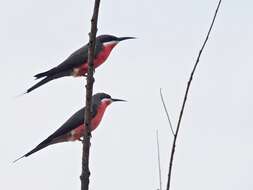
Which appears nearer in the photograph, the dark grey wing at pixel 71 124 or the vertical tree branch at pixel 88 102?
the vertical tree branch at pixel 88 102

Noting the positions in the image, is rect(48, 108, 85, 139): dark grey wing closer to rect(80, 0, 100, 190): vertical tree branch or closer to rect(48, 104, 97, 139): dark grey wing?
rect(48, 104, 97, 139): dark grey wing

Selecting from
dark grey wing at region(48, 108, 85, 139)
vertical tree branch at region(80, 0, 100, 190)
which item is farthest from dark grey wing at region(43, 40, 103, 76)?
vertical tree branch at region(80, 0, 100, 190)

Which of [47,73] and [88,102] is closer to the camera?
[88,102]

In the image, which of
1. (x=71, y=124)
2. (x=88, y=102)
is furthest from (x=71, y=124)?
(x=88, y=102)

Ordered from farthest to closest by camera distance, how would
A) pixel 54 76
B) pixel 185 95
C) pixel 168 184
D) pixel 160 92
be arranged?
pixel 54 76
pixel 160 92
pixel 185 95
pixel 168 184

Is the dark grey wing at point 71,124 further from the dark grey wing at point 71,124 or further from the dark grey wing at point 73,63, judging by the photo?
the dark grey wing at point 73,63

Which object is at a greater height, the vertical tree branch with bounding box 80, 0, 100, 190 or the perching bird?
the vertical tree branch with bounding box 80, 0, 100, 190

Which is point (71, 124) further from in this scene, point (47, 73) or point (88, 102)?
point (88, 102)

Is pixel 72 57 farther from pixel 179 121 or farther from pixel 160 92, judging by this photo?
pixel 179 121

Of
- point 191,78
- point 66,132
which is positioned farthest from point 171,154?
point 66,132

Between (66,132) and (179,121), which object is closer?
(179,121)

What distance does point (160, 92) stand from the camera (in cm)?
275

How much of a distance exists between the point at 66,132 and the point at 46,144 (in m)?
0.21

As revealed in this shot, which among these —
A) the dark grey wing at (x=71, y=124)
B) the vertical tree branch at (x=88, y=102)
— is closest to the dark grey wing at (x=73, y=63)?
the dark grey wing at (x=71, y=124)
